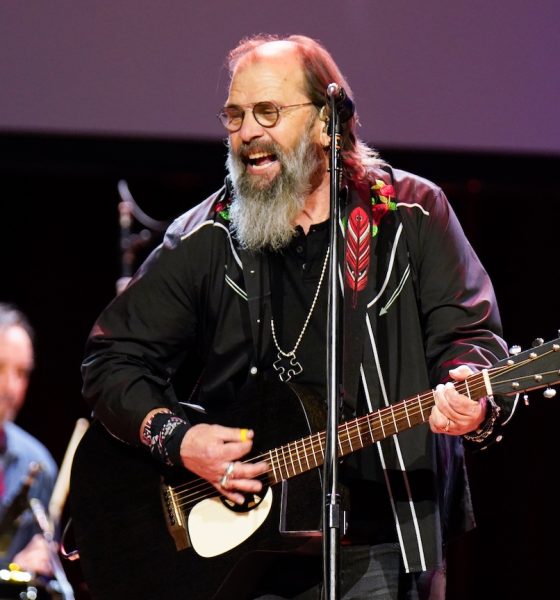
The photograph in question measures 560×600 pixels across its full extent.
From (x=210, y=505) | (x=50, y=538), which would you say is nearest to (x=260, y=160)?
(x=210, y=505)

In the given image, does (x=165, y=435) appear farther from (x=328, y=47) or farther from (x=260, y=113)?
(x=328, y=47)

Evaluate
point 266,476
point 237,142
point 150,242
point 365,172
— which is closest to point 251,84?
point 237,142

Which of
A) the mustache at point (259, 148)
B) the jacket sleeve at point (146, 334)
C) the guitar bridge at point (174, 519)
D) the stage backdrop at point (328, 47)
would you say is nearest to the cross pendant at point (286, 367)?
the jacket sleeve at point (146, 334)

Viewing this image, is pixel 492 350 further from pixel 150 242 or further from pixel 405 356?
pixel 150 242

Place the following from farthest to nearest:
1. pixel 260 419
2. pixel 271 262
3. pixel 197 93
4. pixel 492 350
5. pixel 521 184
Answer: pixel 521 184
pixel 197 93
pixel 271 262
pixel 260 419
pixel 492 350

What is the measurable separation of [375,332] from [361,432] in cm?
32

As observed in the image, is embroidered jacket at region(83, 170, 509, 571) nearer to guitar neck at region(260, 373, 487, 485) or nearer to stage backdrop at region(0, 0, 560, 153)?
guitar neck at region(260, 373, 487, 485)

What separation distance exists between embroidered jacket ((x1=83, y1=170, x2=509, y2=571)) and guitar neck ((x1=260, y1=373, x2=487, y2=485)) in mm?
113

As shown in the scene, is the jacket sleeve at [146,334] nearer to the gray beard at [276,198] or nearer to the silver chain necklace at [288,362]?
the gray beard at [276,198]

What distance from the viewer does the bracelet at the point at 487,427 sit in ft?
8.86

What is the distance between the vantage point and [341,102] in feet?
8.90

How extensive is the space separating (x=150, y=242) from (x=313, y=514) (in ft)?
12.2

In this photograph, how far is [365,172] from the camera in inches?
129

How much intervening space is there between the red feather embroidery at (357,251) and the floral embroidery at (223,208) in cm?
44
